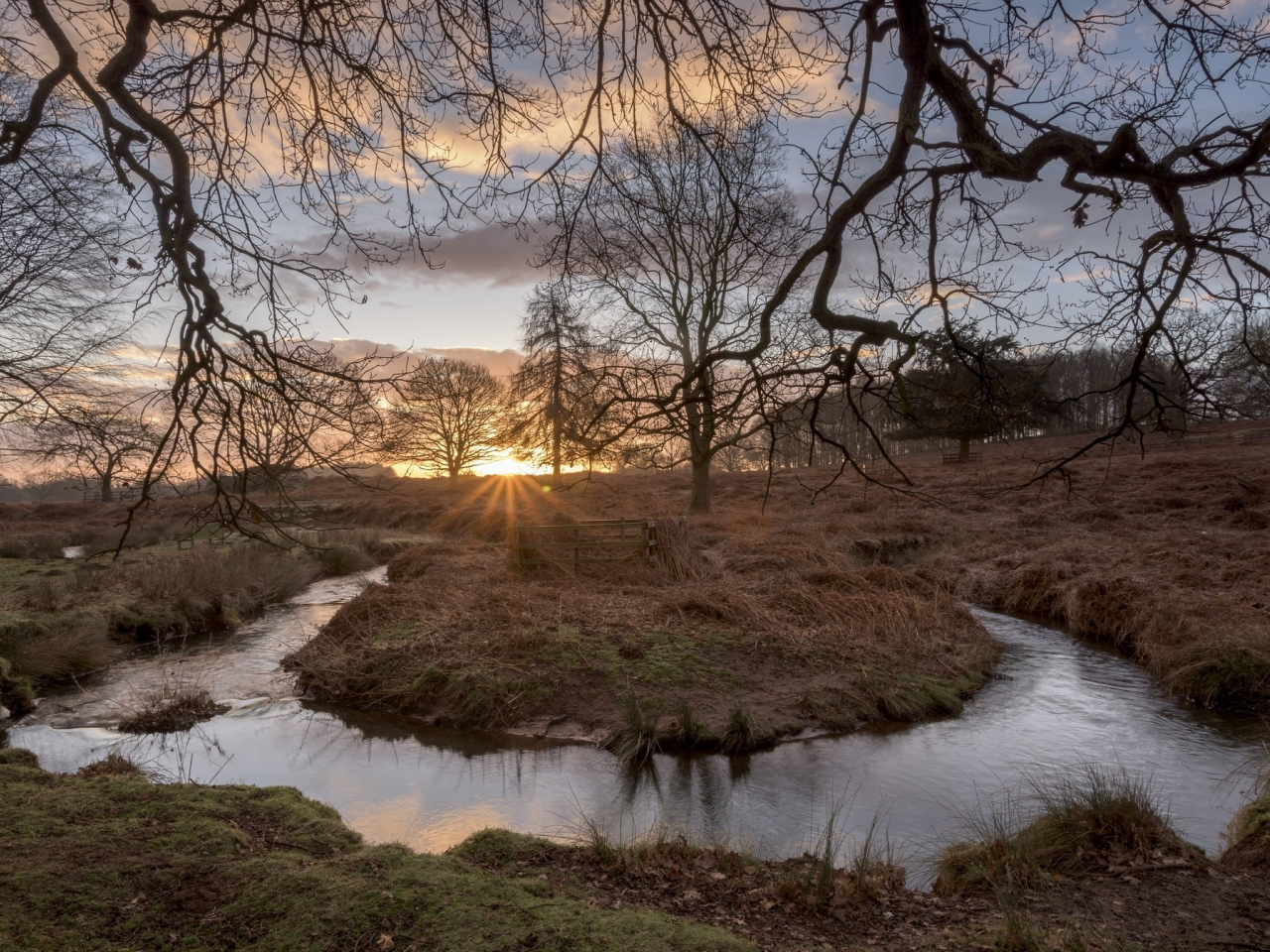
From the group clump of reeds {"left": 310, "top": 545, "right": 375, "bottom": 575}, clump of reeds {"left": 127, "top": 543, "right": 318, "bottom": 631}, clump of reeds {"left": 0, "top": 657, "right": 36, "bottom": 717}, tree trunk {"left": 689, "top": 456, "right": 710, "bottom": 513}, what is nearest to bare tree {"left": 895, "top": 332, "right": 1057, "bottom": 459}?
clump of reeds {"left": 0, "top": 657, "right": 36, "bottom": 717}

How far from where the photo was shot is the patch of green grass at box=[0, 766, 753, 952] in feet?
10.00

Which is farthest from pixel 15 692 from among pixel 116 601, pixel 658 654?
pixel 658 654

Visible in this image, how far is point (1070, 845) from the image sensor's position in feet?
16.6

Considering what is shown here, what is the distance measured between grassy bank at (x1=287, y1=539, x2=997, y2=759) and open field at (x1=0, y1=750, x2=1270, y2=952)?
10.8 ft

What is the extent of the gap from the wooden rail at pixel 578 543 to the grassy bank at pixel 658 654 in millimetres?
296

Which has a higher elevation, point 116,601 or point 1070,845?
point 116,601

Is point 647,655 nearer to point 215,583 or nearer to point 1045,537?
point 215,583

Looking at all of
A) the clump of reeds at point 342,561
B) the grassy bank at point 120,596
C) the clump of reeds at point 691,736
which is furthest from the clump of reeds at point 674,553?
the clump of reeds at point 342,561


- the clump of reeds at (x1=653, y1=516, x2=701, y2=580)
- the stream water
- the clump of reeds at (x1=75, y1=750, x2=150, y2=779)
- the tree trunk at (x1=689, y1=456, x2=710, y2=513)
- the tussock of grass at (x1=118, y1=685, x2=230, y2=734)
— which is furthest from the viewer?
the tree trunk at (x1=689, y1=456, x2=710, y2=513)

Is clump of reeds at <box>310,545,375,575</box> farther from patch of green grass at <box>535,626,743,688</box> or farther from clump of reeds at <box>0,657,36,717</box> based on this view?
patch of green grass at <box>535,626,743,688</box>

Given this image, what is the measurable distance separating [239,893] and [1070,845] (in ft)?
15.7

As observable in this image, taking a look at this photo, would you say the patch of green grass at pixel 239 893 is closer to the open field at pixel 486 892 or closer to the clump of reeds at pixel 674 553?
the open field at pixel 486 892

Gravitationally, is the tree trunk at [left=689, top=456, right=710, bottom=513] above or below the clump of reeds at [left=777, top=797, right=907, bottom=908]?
above

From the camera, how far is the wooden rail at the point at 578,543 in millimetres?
14023
